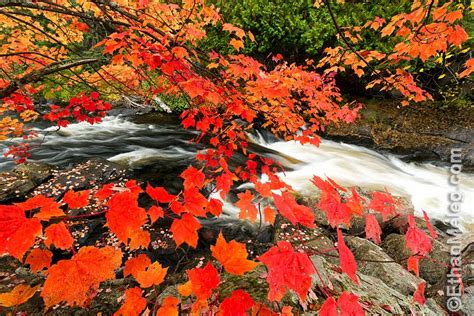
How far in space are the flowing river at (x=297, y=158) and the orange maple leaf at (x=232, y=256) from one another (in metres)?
4.54

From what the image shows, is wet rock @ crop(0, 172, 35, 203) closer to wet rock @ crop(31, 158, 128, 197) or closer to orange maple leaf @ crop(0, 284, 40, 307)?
wet rock @ crop(31, 158, 128, 197)

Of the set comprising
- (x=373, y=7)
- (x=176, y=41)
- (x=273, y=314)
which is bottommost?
(x=273, y=314)

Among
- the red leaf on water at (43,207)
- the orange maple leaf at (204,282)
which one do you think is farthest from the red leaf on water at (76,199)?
the orange maple leaf at (204,282)

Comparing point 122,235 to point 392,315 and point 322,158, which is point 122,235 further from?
point 322,158

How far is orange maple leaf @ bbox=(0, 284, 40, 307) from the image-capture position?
222 centimetres

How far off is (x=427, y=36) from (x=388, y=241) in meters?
2.98

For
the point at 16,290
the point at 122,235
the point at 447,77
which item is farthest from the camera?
the point at 447,77

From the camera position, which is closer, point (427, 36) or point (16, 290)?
point (16, 290)

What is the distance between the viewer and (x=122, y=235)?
174cm

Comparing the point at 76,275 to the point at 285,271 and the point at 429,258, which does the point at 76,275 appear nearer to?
the point at 285,271

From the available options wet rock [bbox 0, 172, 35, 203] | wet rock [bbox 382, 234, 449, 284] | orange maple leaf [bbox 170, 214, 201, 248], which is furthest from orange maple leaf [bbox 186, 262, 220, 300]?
wet rock [bbox 0, 172, 35, 203]

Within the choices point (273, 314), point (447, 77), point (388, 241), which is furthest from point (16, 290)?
point (447, 77)

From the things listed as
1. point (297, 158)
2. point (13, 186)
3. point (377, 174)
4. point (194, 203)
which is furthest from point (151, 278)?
point (377, 174)

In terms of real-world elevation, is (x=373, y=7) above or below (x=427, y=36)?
Answer: above
